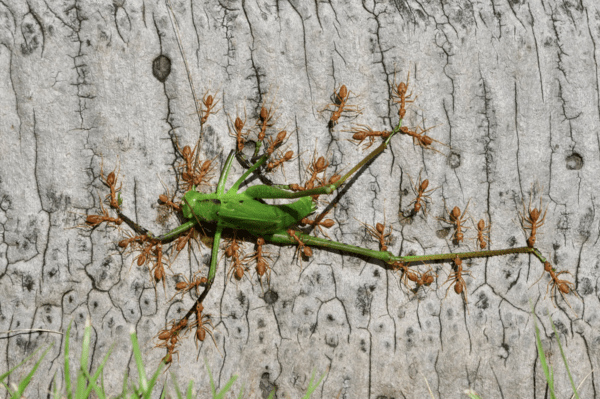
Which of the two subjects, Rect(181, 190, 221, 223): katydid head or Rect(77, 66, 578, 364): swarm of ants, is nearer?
Rect(181, 190, 221, 223): katydid head

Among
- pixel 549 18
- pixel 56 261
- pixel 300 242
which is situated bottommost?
pixel 56 261

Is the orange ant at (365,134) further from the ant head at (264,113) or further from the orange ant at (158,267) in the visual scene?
the orange ant at (158,267)

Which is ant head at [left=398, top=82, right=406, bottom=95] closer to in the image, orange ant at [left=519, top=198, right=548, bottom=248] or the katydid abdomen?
the katydid abdomen

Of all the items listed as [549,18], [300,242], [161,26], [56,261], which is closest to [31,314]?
[56,261]

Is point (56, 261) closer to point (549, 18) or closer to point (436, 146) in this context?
point (436, 146)

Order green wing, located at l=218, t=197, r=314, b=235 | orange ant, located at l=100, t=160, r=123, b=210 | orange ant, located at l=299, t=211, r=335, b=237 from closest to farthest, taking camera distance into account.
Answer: green wing, located at l=218, t=197, r=314, b=235
orange ant, located at l=100, t=160, r=123, b=210
orange ant, located at l=299, t=211, r=335, b=237

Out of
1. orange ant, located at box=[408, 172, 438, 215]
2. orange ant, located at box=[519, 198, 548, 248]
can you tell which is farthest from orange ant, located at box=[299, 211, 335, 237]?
orange ant, located at box=[519, 198, 548, 248]

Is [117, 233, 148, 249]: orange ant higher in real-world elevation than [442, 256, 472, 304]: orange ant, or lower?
higher
